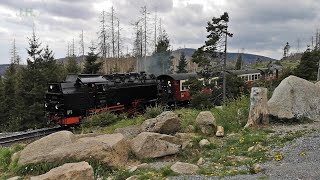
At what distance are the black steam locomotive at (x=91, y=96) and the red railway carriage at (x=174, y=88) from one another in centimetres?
300

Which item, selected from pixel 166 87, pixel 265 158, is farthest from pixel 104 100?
pixel 265 158

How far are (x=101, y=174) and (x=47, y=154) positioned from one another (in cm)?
160

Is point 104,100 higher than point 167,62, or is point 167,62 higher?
point 167,62

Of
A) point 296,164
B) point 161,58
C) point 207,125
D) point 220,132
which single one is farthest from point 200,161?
point 161,58

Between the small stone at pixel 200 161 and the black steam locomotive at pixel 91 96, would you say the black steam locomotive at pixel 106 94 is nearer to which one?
the black steam locomotive at pixel 91 96

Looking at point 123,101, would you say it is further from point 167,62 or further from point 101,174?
point 167,62

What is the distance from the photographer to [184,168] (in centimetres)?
784

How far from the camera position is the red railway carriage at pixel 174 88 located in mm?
28578

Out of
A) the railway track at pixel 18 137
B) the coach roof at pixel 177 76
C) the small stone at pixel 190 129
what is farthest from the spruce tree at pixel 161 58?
the small stone at pixel 190 129

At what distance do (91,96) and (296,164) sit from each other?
1539 cm

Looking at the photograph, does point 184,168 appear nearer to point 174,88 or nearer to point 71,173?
point 71,173

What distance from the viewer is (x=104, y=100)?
21812mm

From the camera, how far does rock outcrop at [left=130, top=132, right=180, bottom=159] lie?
9562 millimetres

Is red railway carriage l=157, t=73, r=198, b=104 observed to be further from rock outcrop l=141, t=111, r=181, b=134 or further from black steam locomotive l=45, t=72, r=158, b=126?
rock outcrop l=141, t=111, r=181, b=134
